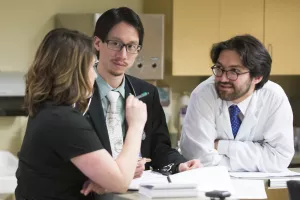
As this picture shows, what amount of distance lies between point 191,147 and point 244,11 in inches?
71.0

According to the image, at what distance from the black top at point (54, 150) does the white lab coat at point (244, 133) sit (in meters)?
0.86

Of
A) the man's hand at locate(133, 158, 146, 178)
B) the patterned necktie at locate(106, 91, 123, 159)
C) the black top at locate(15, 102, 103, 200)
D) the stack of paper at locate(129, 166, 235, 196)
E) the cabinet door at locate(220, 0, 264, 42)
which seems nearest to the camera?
the black top at locate(15, 102, 103, 200)

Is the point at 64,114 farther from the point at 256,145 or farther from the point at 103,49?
the point at 256,145

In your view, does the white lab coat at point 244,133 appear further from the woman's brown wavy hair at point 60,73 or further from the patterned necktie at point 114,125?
the woman's brown wavy hair at point 60,73

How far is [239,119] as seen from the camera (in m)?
2.63

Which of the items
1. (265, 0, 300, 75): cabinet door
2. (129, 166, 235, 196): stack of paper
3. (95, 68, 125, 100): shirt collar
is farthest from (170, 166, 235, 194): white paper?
(265, 0, 300, 75): cabinet door

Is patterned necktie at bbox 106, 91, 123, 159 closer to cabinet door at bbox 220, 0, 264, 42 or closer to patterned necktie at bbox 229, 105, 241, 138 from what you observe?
patterned necktie at bbox 229, 105, 241, 138

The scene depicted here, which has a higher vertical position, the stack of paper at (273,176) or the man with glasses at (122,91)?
the man with glasses at (122,91)

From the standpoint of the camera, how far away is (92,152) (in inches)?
68.9

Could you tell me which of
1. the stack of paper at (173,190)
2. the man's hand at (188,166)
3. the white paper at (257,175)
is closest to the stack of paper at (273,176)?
the white paper at (257,175)

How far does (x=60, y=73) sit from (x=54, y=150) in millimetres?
242

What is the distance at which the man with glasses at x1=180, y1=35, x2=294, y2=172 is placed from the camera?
8.37 feet

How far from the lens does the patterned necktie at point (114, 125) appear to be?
86.5 inches

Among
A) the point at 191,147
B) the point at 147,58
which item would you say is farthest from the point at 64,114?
the point at 147,58
